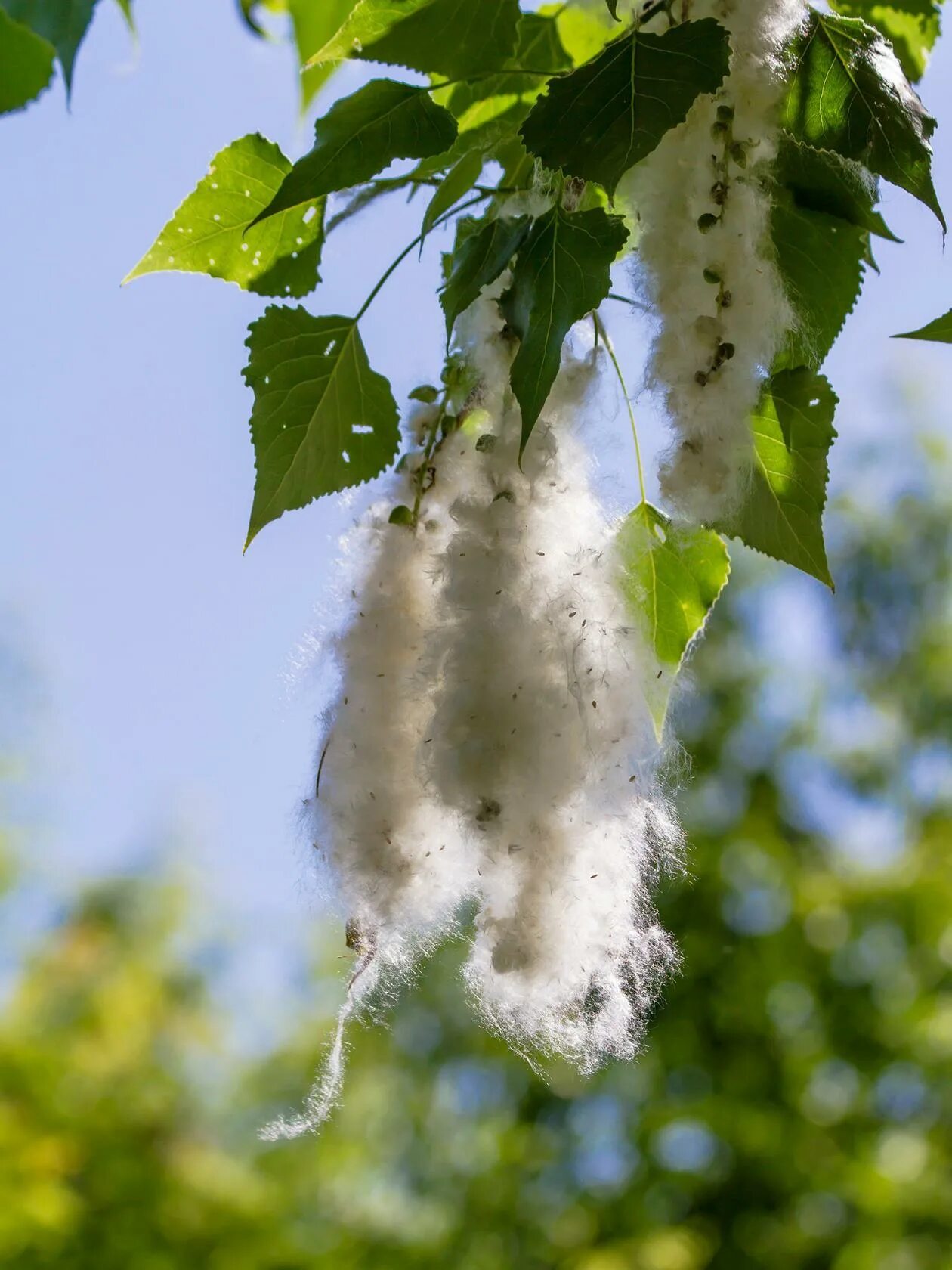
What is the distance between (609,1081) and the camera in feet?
12.1

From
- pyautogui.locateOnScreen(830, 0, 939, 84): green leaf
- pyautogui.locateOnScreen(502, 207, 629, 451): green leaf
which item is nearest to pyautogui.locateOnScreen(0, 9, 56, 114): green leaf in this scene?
pyautogui.locateOnScreen(502, 207, 629, 451): green leaf

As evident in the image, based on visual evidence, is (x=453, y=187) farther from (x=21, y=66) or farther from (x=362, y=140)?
(x=21, y=66)

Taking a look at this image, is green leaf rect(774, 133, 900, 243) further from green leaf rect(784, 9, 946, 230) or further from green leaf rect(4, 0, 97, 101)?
green leaf rect(4, 0, 97, 101)

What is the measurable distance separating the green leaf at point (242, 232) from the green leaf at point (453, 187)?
5 centimetres

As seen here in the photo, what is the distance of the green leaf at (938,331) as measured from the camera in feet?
1.34

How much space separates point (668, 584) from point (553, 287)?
5.2 inches

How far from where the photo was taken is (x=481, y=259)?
0.42 m

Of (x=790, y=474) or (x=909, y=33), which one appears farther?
(x=909, y=33)

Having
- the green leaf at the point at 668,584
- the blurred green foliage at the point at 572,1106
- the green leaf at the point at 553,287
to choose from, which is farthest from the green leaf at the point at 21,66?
the blurred green foliage at the point at 572,1106

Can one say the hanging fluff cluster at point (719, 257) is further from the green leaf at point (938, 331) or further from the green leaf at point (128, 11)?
the green leaf at point (128, 11)

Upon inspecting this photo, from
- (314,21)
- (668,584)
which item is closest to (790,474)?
(668,584)

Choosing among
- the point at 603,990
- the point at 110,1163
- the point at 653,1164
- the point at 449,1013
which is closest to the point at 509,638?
the point at 603,990

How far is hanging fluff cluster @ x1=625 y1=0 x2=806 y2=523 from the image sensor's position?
16.2 inches

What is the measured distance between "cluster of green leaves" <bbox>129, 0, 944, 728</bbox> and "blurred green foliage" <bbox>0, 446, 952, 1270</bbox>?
270cm
